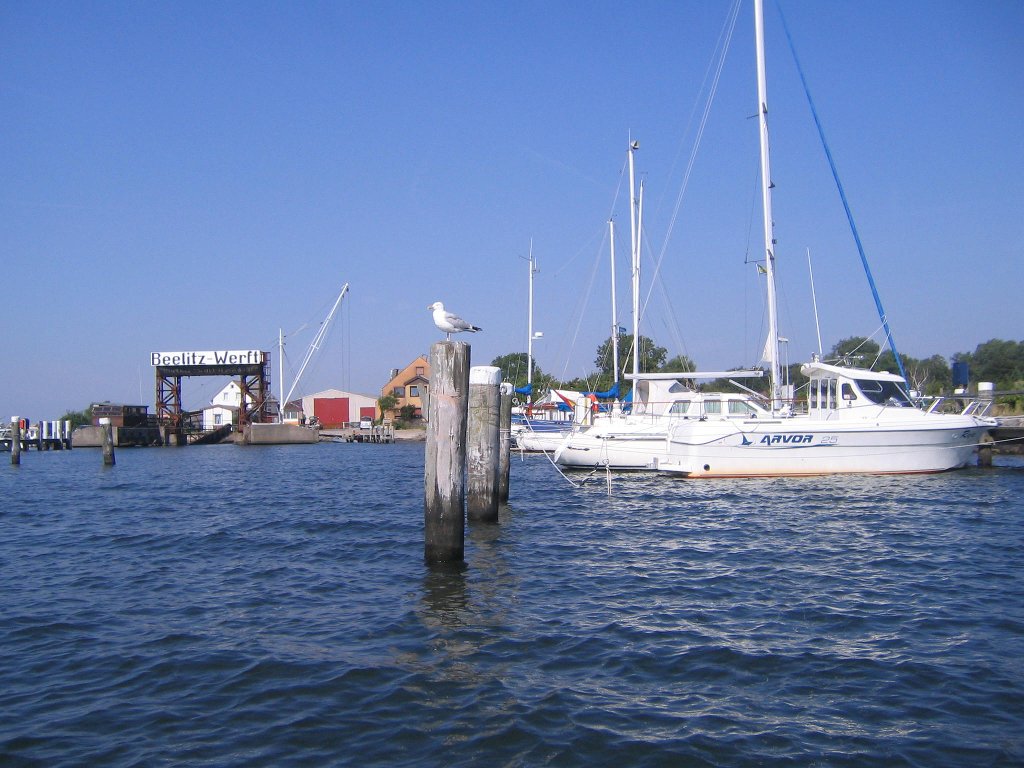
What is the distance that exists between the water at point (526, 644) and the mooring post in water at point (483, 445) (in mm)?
630

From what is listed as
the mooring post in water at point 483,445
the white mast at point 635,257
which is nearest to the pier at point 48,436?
the white mast at point 635,257

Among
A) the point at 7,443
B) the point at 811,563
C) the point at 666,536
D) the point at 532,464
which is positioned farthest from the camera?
the point at 7,443

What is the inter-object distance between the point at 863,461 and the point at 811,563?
1407 cm

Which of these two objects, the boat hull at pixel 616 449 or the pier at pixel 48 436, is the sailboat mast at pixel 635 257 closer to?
the boat hull at pixel 616 449

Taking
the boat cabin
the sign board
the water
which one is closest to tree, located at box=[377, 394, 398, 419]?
the sign board

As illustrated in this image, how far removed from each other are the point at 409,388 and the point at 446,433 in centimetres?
7988

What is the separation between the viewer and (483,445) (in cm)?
1567

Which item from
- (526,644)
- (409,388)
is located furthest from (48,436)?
(526,644)

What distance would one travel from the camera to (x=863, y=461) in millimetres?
25469

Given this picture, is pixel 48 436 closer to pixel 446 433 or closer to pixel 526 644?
pixel 446 433

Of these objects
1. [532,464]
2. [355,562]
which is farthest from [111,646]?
[532,464]

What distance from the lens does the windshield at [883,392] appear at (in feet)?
86.8

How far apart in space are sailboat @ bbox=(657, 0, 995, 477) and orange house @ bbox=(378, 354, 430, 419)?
59.8 m

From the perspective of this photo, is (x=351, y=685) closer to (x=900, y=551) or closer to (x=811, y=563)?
(x=811, y=563)
